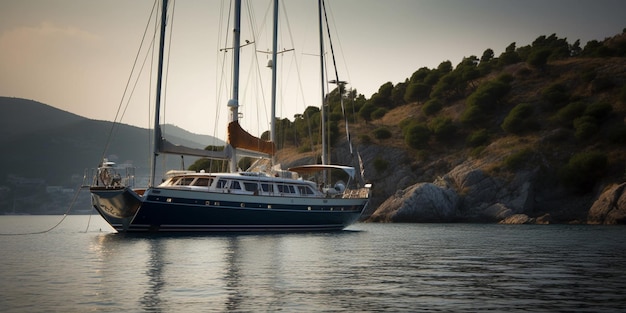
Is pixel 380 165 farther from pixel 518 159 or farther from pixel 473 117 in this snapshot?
pixel 518 159

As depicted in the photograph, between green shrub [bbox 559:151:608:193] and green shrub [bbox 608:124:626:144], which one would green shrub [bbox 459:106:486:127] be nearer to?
green shrub [bbox 608:124:626:144]

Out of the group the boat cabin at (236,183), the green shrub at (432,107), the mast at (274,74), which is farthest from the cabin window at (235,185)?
the green shrub at (432,107)

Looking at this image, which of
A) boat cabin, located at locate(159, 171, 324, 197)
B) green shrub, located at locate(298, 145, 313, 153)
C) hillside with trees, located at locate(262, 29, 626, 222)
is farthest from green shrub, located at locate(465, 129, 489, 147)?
boat cabin, located at locate(159, 171, 324, 197)

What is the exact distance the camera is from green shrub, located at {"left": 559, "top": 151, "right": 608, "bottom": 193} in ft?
251

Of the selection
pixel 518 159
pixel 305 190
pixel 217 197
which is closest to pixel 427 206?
pixel 518 159

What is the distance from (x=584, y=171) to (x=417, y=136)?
2688cm

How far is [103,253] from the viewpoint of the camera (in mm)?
30641

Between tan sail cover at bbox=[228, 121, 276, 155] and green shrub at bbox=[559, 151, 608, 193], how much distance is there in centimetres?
4427

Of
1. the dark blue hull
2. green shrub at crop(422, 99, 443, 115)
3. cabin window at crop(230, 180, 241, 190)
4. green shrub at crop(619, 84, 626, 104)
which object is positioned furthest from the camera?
green shrub at crop(422, 99, 443, 115)

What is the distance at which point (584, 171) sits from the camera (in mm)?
76188

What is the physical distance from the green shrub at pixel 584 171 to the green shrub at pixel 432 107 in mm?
33039

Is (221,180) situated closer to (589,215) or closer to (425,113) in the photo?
(589,215)

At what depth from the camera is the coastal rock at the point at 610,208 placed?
66562 millimetres

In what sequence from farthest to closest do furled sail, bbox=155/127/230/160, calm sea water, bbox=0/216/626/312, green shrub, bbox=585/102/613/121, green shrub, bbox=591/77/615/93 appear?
green shrub, bbox=591/77/615/93 < green shrub, bbox=585/102/613/121 < furled sail, bbox=155/127/230/160 < calm sea water, bbox=0/216/626/312
